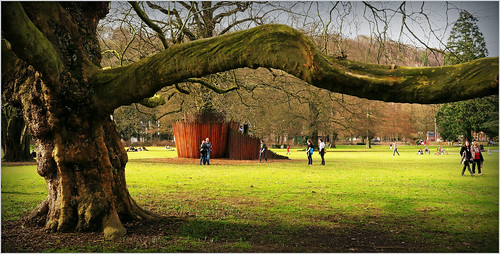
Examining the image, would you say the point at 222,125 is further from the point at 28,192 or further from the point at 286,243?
the point at 286,243

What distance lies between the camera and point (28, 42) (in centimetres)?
486

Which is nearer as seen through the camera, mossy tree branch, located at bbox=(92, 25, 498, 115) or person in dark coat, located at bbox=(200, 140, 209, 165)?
mossy tree branch, located at bbox=(92, 25, 498, 115)

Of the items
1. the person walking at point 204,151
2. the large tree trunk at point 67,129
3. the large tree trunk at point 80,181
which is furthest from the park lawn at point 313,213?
the person walking at point 204,151

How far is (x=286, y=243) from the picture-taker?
572cm

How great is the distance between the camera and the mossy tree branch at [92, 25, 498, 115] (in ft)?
14.8

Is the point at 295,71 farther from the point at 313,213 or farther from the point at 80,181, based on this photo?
the point at 313,213

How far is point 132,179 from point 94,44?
26.8 feet

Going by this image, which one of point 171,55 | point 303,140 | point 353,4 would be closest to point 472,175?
point 353,4

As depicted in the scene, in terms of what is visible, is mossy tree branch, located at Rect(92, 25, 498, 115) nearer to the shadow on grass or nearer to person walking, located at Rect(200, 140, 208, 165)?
the shadow on grass

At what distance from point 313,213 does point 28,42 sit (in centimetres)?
569

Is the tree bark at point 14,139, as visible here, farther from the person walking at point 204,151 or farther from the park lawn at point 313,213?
the park lawn at point 313,213

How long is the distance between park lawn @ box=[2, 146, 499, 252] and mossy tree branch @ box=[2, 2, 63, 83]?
245 cm

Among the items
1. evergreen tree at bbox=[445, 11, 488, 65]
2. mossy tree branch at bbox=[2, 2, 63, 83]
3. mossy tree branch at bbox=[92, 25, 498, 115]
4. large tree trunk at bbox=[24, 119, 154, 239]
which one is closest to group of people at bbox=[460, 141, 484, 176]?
evergreen tree at bbox=[445, 11, 488, 65]

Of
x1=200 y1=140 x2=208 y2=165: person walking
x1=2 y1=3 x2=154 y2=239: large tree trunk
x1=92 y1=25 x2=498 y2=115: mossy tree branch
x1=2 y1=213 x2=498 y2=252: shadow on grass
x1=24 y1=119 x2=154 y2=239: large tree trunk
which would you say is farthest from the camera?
x1=200 y1=140 x2=208 y2=165: person walking
